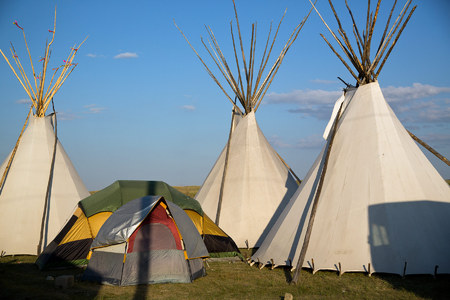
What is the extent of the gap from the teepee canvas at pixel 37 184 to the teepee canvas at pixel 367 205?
5.85 m

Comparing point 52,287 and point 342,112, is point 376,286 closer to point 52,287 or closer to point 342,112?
point 342,112

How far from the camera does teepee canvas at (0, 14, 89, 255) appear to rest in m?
12.1

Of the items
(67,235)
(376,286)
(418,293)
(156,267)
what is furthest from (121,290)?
(418,293)

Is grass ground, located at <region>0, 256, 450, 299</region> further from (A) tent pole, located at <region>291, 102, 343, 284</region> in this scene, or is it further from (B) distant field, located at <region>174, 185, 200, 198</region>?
(B) distant field, located at <region>174, 185, 200, 198</region>

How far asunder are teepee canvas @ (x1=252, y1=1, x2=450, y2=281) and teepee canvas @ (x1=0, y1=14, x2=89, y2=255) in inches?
230

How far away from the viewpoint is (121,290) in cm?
787

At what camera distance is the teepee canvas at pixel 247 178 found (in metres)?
13.4

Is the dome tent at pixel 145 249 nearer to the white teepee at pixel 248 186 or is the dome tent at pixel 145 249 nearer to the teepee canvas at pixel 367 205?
the teepee canvas at pixel 367 205

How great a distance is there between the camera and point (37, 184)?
12.8 metres

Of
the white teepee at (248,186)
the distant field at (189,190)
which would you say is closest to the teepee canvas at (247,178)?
the white teepee at (248,186)

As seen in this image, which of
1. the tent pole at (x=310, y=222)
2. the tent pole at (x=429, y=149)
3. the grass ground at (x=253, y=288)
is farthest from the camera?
the tent pole at (x=429, y=149)

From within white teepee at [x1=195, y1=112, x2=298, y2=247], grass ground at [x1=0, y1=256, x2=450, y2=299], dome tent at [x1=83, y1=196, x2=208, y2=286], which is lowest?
grass ground at [x1=0, y1=256, x2=450, y2=299]

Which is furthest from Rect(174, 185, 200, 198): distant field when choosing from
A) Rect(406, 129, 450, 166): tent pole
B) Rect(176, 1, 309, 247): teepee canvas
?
Rect(406, 129, 450, 166): tent pole

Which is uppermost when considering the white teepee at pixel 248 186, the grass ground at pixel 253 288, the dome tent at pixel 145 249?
the white teepee at pixel 248 186
